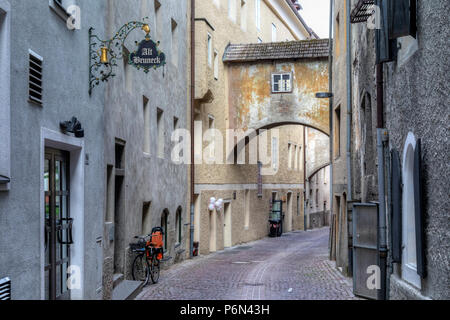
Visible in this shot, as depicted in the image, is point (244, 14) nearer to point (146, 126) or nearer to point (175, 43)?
point (175, 43)

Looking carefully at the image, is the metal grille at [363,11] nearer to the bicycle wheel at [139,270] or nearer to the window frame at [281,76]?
the bicycle wheel at [139,270]

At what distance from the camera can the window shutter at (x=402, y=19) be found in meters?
7.55

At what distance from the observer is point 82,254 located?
29.3 feet

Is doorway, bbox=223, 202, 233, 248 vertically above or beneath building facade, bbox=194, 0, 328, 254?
beneath

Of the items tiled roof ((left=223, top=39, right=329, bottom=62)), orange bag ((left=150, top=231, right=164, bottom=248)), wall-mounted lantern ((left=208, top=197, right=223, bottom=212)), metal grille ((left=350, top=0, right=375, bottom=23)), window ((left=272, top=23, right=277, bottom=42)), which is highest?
window ((left=272, top=23, right=277, bottom=42))

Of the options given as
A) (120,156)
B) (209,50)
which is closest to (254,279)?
(120,156)

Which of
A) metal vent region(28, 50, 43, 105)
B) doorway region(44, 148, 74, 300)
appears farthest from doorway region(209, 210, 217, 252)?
metal vent region(28, 50, 43, 105)

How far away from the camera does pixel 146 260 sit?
13500 millimetres

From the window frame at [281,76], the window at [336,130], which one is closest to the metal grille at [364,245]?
the window at [336,130]

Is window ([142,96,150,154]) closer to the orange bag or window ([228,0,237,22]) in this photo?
the orange bag

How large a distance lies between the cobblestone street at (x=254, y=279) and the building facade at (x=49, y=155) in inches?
128

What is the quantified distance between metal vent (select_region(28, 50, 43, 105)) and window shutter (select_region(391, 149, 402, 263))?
4977 millimetres

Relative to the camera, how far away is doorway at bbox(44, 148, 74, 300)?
26.5 ft

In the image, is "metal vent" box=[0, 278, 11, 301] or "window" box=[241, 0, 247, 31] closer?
"metal vent" box=[0, 278, 11, 301]
